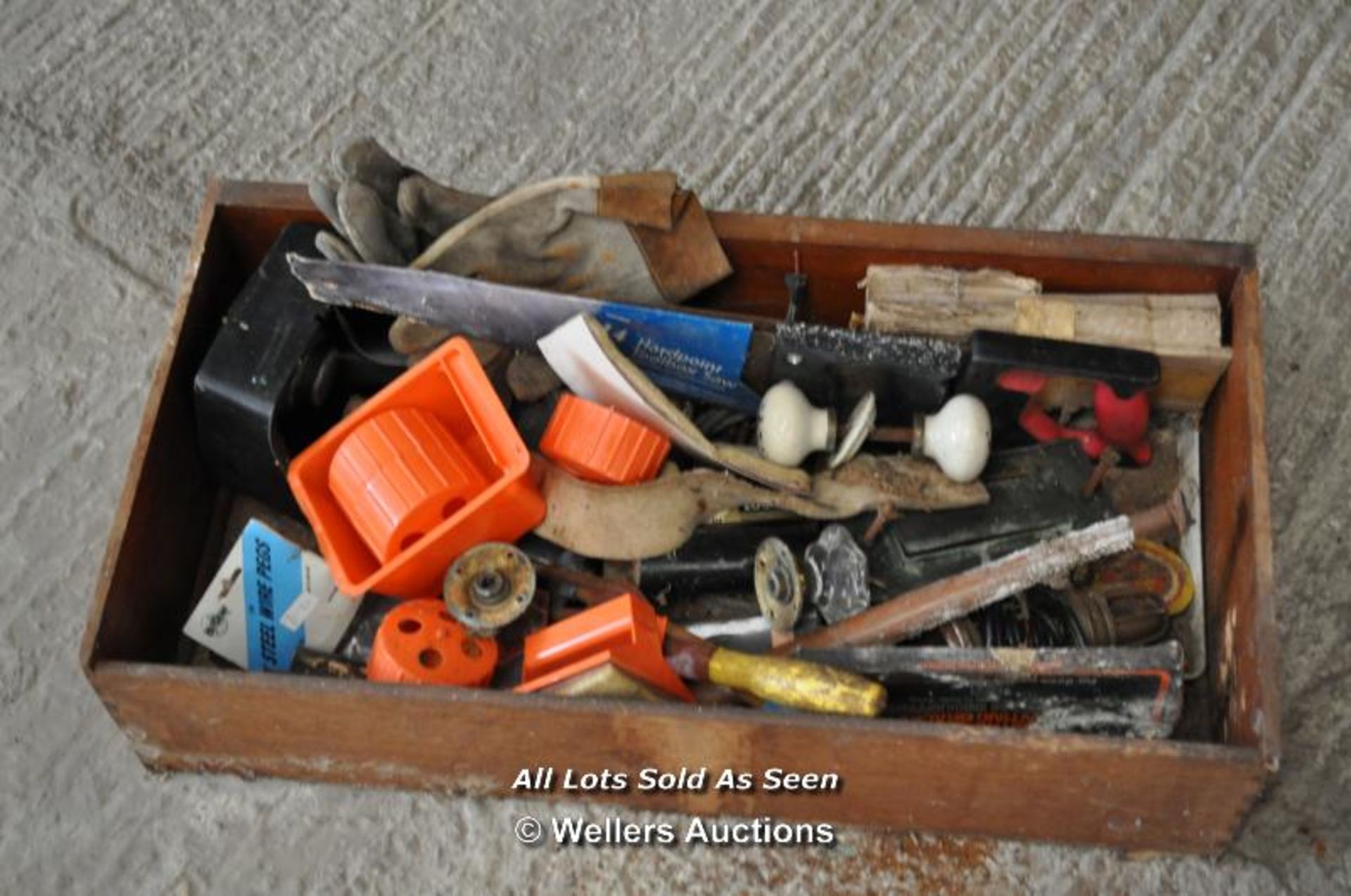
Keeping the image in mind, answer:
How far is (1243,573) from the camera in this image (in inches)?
42.3

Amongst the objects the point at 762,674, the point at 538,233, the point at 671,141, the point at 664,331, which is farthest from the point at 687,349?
the point at 671,141

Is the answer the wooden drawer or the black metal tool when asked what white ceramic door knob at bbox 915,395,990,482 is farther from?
the black metal tool

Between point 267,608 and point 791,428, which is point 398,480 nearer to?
point 267,608

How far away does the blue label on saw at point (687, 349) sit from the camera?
1.16 m

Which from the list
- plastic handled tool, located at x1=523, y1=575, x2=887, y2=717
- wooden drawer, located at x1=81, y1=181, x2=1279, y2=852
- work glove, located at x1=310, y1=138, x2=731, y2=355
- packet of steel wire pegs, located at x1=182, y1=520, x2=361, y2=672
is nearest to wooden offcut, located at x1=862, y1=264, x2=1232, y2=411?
wooden drawer, located at x1=81, y1=181, x2=1279, y2=852

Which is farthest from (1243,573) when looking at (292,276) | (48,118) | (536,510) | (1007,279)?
(48,118)

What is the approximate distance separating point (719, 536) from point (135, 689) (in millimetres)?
395

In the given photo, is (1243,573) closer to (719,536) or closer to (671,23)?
(719,536)

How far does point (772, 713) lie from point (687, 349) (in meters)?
0.29

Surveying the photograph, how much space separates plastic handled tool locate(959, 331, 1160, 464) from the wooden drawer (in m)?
0.06

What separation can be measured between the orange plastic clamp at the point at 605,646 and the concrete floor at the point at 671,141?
13.8 inches

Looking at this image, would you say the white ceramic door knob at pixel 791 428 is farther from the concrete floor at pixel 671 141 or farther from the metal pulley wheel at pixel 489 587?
the concrete floor at pixel 671 141

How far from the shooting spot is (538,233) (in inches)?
47.5

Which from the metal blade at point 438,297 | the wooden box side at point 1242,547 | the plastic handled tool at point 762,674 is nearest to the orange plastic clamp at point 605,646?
the plastic handled tool at point 762,674
